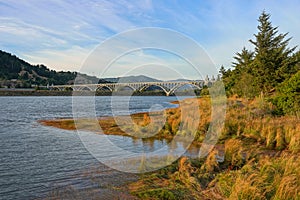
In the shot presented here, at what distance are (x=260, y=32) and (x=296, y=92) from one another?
21.4 meters

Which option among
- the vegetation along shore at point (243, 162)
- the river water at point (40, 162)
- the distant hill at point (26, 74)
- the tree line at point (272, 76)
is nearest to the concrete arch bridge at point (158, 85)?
the tree line at point (272, 76)

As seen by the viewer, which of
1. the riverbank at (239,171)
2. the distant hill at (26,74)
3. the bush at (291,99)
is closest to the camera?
the riverbank at (239,171)

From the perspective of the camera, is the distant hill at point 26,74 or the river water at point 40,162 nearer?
the river water at point 40,162

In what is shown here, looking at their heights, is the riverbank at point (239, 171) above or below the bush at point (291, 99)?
below

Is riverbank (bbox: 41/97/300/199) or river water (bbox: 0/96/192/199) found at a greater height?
riverbank (bbox: 41/97/300/199)

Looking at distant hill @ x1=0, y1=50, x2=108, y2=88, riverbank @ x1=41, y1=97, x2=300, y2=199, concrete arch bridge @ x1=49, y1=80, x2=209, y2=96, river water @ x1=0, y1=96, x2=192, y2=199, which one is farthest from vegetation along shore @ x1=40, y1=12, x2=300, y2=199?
distant hill @ x1=0, y1=50, x2=108, y2=88

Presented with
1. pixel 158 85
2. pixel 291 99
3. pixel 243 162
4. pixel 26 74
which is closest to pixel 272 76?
pixel 291 99

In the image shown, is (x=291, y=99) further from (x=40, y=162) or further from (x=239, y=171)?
(x=40, y=162)

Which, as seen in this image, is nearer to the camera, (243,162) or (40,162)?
(243,162)

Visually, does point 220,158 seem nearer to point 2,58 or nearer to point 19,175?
point 19,175

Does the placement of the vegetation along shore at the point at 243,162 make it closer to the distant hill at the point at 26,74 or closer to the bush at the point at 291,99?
the bush at the point at 291,99

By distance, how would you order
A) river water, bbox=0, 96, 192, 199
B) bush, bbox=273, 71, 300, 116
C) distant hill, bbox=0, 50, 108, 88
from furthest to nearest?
distant hill, bbox=0, 50, 108, 88, bush, bbox=273, 71, 300, 116, river water, bbox=0, 96, 192, 199

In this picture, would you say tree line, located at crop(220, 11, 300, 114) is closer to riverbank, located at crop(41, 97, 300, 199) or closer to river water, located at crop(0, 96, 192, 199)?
riverbank, located at crop(41, 97, 300, 199)

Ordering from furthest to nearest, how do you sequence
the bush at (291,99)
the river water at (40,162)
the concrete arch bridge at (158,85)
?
1. the concrete arch bridge at (158,85)
2. the bush at (291,99)
3. the river water at (40,162)
